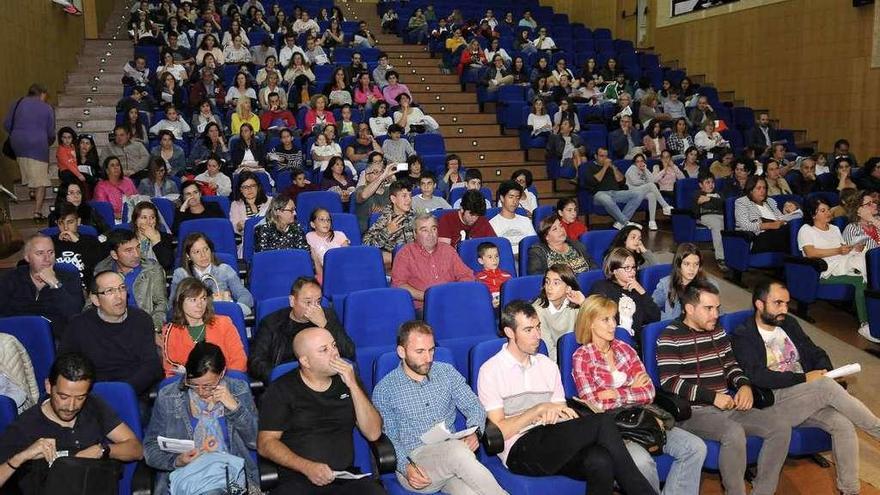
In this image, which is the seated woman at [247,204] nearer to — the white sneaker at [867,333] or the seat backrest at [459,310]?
the seat backrest at [459,310]

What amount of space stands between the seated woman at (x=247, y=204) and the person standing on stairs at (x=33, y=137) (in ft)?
7.51

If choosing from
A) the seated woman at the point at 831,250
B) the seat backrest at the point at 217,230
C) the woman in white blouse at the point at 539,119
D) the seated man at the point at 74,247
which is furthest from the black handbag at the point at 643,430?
the woman in white blouse at the point at 539,119

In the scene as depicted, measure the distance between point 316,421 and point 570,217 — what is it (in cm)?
288

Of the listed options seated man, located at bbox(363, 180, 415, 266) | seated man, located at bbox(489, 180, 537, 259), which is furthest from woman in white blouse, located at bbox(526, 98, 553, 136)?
seated man, located at bbox(363, 180, 415, 266)

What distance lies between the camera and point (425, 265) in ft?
13.9

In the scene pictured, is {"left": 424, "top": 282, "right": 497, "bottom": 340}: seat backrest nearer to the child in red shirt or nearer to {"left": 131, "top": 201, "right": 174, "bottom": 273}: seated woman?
the child in red shirt

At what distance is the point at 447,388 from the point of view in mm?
2777

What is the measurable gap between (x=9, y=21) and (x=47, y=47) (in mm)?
→ 1241

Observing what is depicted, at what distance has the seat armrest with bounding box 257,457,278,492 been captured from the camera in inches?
93.5

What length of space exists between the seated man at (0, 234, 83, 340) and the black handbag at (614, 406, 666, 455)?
2.62 m

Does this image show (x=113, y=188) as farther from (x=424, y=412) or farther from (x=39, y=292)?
(x=424, y=412)

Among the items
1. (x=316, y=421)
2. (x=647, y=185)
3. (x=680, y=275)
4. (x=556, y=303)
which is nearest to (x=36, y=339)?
(x=316, y=421)

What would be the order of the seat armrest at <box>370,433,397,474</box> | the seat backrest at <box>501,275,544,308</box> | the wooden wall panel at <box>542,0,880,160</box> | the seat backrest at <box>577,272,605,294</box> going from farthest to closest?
the wooden wall panel at <box>542,0,880,160</box> < the seat backrest at <box>577,272,605,294</box> < the seat backrest at <box>501,275,544,308</box> < the seat armrest at <box>370,433,397,474</box>

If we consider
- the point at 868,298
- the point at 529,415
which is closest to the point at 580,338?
the point at 529,415
